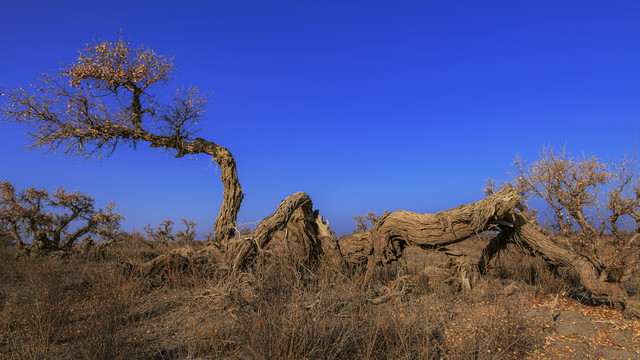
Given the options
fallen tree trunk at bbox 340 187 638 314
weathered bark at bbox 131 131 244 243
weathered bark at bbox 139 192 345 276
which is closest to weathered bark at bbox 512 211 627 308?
fallen tree trunk at bbox 340 187 638 314

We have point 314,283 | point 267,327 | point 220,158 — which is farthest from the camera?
point 220,158

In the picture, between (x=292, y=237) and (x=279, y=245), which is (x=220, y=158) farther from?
(x=279, y=245)

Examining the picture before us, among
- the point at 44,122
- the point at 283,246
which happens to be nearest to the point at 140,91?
the point at 44,122

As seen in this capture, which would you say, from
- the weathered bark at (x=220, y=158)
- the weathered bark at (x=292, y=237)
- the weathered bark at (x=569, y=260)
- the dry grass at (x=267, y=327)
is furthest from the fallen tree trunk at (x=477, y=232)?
the weathered bark at (x=220, y=158)

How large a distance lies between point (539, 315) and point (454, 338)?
292 cm

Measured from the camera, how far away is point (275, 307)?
4.82 metres

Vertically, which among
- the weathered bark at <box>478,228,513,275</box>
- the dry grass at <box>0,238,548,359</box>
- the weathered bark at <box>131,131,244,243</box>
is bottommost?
the dry grass at <box>0,238,548,359</box>

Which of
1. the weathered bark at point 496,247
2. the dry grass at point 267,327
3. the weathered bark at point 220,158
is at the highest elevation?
the weathered bark at point 220,158

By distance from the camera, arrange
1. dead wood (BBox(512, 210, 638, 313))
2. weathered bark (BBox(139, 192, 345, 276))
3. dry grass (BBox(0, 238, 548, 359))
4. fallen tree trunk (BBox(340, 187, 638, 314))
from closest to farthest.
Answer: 1. dry grass (BBox(0, 238, 548, 359))
2. dead wood (BBox(512, 210, 638, 313))
3. fallen tree trunk (BBox(340, 187, 638, 314))
4. weathered bark (BBox(139, 192, 345, 276))

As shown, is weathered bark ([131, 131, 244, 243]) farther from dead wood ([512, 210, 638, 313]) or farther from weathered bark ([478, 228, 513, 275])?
dead wood ([512, 210, 638, 313])

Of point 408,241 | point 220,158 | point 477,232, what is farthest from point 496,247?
point 220,158

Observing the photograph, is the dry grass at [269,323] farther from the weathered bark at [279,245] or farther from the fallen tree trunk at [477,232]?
the fallen tree trunk at [477,232]

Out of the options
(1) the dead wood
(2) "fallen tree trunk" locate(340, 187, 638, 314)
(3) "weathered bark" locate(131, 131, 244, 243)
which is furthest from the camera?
(3) "weathered bark" locate(131, 131, 244, 243)

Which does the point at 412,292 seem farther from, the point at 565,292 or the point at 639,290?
the point at 639,290
